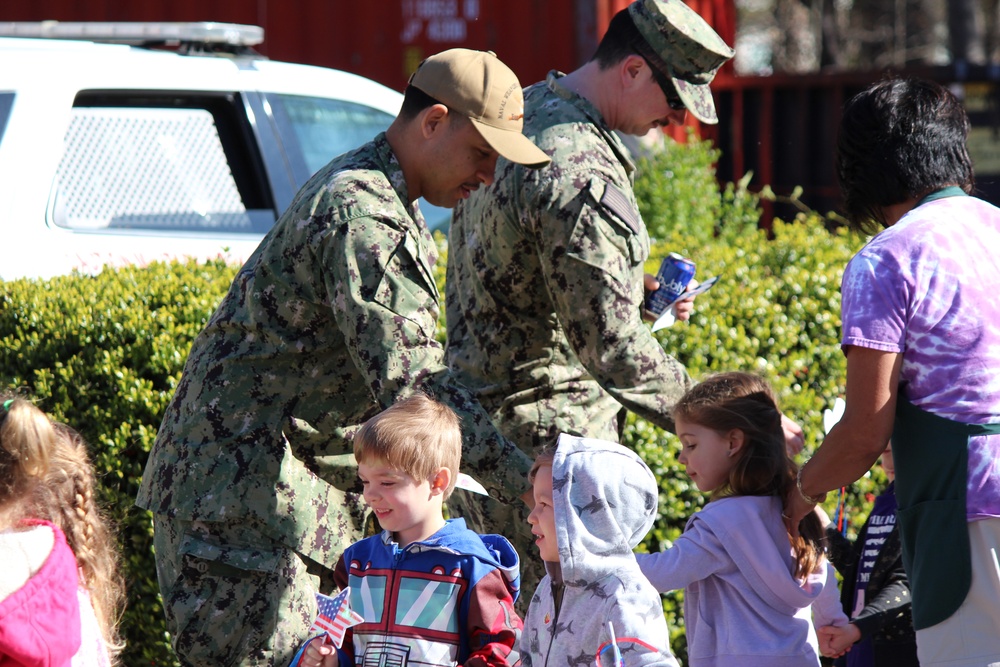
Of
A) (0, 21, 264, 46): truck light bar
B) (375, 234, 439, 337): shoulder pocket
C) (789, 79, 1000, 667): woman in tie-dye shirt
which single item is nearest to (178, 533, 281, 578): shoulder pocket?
(375, 234, 439, 337): shoulder pocket

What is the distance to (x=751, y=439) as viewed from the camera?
3340mm

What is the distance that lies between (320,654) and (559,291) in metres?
1.11

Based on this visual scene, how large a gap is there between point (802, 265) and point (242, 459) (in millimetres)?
2990

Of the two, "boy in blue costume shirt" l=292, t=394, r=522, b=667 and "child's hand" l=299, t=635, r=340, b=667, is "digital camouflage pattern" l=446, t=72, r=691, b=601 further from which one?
"child's hand" l=299, t=635, r=340, b=667

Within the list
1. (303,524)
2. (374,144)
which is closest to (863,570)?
(303,524)

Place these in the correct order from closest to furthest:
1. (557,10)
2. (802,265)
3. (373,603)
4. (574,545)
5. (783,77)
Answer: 1. (574,545)
2. (373,603)
3. (802,265)
4. (557,10)
5. (783,77)

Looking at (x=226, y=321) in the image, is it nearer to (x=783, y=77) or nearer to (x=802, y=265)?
(x=802, y=265)

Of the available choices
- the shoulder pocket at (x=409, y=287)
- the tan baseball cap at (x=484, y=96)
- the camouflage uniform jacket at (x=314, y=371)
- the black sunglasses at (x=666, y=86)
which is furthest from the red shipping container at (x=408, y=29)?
the shoulder pocket at (x=409, y=287)

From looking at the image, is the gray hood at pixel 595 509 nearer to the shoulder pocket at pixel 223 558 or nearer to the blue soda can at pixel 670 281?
the shoulder pocket at pixel 223 558

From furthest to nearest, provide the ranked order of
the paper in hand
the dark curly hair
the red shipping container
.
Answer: the red shipping container, the paper in hand, the dark curly hair

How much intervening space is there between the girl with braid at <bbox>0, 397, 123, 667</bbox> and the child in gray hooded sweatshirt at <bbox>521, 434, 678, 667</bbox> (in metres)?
1.03

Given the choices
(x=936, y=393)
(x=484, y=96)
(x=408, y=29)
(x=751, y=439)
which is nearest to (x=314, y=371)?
(x=484, y=96)

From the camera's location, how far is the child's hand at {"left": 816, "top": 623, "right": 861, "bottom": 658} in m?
3.32

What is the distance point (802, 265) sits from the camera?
532 cm
